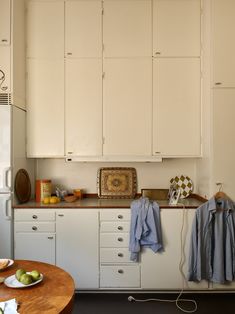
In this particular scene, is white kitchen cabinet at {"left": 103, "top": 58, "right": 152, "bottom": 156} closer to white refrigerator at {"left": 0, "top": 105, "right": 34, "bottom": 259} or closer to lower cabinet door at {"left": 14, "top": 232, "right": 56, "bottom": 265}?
white refrigerator at {"left": 0, "top": 105, "right": 34, "bottom": 259}

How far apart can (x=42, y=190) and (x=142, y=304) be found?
1.62 metres

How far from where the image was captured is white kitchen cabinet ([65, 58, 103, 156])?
10.0 ft

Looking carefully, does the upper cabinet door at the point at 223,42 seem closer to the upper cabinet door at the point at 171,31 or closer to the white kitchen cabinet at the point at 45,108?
the upper cabinet door at the point at 171,31

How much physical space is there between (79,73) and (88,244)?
74.7 inches

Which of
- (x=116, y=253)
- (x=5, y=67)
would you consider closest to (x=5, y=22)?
(x=5, y=67)

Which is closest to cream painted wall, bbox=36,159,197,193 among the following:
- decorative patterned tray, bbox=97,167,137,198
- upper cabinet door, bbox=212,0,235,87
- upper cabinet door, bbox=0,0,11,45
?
decorative patterned tray, bbox=97,167,137,198

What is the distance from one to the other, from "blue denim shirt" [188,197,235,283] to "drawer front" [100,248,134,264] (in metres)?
0.66

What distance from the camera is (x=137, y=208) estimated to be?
8.95 ft

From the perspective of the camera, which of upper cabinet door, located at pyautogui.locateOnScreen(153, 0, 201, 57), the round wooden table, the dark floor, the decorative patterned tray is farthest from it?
the decorative patterned tray

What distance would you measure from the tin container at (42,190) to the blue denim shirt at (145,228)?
3.44ft

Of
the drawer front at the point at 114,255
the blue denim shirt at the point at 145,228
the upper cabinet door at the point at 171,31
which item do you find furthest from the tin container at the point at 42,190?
the upper cabinet door at the point at 171,31

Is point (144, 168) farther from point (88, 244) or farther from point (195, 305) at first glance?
point (195, 305)

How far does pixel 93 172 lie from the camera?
3428mm

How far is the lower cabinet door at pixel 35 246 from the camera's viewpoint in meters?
2.79
